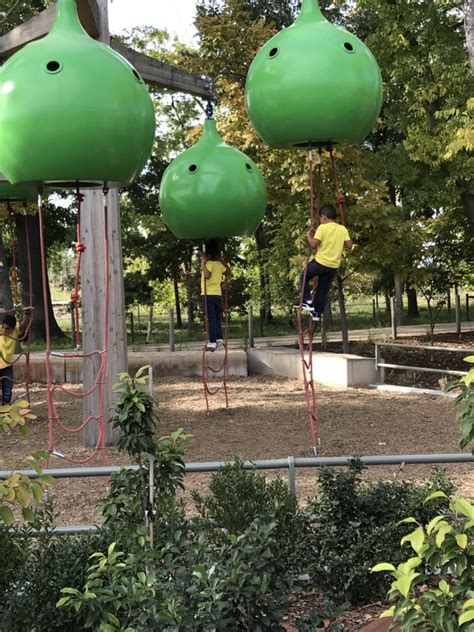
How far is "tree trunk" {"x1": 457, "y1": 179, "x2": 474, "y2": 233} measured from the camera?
54.0 ft

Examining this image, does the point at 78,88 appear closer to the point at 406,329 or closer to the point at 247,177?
the point at 247,177

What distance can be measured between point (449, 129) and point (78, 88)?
1214 cm

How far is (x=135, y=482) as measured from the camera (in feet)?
12.6

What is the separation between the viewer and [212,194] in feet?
19.0

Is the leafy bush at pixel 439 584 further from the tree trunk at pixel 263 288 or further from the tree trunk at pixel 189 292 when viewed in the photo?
the tree trunk at pixel 189 292

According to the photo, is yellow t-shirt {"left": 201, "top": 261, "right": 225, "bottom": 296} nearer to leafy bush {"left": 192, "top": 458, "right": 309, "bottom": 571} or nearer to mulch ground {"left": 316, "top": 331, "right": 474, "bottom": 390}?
leafy bush {"left": 192, "top": 458, "right": 309, "bottom": 571}

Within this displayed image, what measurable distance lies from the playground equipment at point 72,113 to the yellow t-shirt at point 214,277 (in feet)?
13.9

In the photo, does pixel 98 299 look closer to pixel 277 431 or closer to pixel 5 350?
pixel 5 350

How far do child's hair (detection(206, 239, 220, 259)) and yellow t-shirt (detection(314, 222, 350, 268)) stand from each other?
4.17ft

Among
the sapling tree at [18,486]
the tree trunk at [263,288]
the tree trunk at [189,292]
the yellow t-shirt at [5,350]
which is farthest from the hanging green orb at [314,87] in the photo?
the tree trunk at [189,292]

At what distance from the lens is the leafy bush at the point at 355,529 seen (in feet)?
12.3

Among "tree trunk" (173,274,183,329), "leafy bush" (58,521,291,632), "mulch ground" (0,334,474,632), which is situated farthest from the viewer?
"tree trunk" (173,274,183,329)

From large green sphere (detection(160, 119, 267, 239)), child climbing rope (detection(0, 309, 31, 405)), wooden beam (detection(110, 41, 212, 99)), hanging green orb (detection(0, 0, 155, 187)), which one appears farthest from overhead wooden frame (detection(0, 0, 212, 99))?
child climbing rope (detection(0, 309, 31, 405))

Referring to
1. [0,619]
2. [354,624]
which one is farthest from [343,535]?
[0,619]
